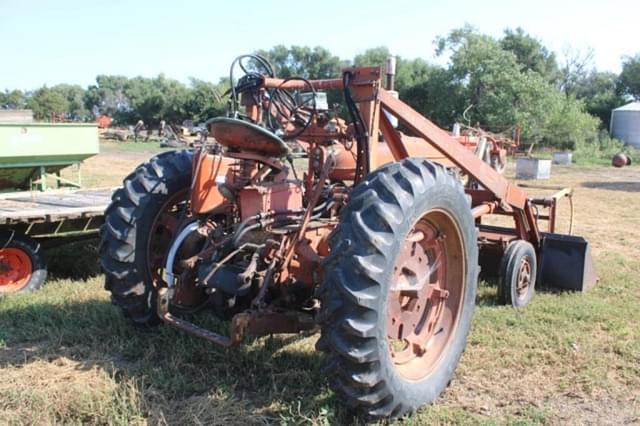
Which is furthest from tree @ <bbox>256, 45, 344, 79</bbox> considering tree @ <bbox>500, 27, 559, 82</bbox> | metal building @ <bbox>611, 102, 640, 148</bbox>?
metal building @ <bbox>611, 102, 640, 148</bbox>

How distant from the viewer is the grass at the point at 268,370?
3.35m

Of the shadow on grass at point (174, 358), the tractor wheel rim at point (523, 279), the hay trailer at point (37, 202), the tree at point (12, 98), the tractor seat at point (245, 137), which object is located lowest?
the shadow on grass at point (174, 358)

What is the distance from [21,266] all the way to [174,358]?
2.69 meters

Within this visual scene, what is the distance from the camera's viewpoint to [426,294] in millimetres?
3645

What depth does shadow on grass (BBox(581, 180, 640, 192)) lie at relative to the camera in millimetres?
16250

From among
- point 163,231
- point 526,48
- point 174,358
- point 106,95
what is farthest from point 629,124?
point 106,95

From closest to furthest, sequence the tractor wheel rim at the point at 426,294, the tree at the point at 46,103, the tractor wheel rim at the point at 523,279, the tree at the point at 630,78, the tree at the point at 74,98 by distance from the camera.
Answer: the tractor wheel rim at the point at 426,294 < the tractor wheel rim at the point at 523,279 < the tree at the point at 630,78 < the tree at the point at 46,103 < the tree at the point at 74,98

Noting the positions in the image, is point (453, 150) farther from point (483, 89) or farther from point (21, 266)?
point (483, 89)

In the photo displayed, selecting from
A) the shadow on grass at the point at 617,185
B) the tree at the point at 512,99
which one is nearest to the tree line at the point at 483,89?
the tree at the point at 512,99

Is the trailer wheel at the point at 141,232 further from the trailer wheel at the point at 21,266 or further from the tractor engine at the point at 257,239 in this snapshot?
the trailer wheel at the point at 21,266

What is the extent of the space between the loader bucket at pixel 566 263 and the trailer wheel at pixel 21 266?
492cm

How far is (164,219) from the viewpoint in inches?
174

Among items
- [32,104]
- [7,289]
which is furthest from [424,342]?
Answer: [32,104]

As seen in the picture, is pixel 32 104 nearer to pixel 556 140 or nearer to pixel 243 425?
pixel 556 140
